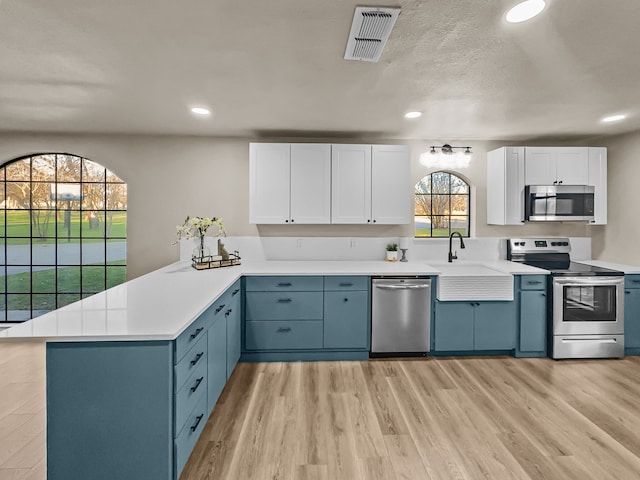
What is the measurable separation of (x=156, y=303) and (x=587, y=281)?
12.5 feet

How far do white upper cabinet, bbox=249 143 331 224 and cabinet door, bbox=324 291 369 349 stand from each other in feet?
3.01

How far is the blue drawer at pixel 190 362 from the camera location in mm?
1766

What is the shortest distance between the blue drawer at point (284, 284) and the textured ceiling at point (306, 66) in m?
1.50

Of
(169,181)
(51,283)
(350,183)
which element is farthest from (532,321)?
(51,283)

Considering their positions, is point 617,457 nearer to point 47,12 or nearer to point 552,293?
point 552,293

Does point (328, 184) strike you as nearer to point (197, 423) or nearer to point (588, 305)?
point (197, 423)

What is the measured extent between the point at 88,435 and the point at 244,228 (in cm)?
281

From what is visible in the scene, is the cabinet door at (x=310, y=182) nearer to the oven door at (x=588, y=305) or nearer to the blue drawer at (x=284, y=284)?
the blue drawer at (x=284, y=284)

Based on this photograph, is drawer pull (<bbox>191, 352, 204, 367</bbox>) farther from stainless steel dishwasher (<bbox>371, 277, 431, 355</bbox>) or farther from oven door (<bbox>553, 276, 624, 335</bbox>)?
oven door (<bbox>553, 276, 624, 335</bbox>)

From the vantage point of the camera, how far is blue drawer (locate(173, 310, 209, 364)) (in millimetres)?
1776

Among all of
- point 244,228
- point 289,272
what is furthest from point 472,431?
point 244,228

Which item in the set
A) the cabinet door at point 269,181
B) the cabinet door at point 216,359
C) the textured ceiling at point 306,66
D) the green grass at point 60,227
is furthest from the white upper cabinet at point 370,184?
the green grass at point 60,227

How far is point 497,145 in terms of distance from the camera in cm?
438

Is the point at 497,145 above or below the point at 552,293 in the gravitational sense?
above
